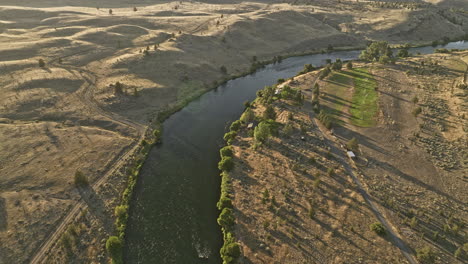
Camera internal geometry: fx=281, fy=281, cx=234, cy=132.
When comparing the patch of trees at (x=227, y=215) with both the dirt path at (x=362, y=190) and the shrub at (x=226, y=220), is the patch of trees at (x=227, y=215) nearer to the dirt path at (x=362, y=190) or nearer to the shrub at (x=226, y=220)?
the shrub at (x=226, y=220)

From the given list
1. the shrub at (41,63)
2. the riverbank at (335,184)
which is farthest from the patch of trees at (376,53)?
the shrub at (41,63)

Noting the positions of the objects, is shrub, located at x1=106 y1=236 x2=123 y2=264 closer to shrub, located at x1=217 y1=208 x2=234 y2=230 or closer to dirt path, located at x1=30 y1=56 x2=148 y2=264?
dirt path, located at x1=30 y1=56 x2=148 y2=264

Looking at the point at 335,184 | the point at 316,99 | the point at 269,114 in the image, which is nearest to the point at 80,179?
the point at 269,114

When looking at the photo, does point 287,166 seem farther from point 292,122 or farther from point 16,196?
point 16,196

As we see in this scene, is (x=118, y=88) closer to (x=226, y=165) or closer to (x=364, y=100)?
(x=226, y=165)

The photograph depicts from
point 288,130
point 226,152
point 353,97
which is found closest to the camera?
point 226,152

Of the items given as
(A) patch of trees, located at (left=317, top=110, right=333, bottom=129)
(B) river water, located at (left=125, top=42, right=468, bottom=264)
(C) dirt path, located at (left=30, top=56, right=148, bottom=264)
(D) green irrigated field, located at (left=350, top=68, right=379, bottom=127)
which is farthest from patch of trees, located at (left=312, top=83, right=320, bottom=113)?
(C) dirt path, located at (left=30, top=56, right=148, bottom=264)
